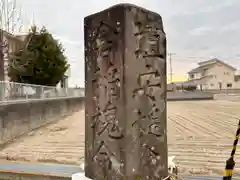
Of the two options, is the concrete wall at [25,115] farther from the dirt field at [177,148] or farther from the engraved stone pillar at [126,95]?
the engraved stone pillar at [126,95]

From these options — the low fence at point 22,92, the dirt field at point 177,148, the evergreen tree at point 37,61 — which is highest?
the evergreen tree at point 37,61

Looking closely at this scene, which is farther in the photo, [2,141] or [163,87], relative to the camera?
[2,141]

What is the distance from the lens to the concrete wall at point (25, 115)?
8023mm

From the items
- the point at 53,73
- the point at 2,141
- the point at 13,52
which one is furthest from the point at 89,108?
the point at 13,52

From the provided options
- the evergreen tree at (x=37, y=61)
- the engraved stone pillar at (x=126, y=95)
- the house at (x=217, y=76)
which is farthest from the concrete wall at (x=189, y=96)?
the engraved stone pillar at (x=126, y=95)

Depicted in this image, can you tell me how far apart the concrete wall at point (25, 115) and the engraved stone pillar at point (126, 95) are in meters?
5.83

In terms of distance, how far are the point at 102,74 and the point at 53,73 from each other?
16714mm

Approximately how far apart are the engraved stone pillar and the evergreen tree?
52.8ft

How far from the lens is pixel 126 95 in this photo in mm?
2762

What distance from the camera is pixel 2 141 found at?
7.81m

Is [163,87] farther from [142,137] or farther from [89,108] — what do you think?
[89,108]

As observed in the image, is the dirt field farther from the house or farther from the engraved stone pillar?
the house

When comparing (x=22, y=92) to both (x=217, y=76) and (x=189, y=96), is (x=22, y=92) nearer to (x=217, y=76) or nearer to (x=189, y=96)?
(x=189, y=96)

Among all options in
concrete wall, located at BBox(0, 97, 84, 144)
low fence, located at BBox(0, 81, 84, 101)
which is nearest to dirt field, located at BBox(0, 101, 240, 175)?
concrete wall, located at BBox(0, 97, 84, 144)
